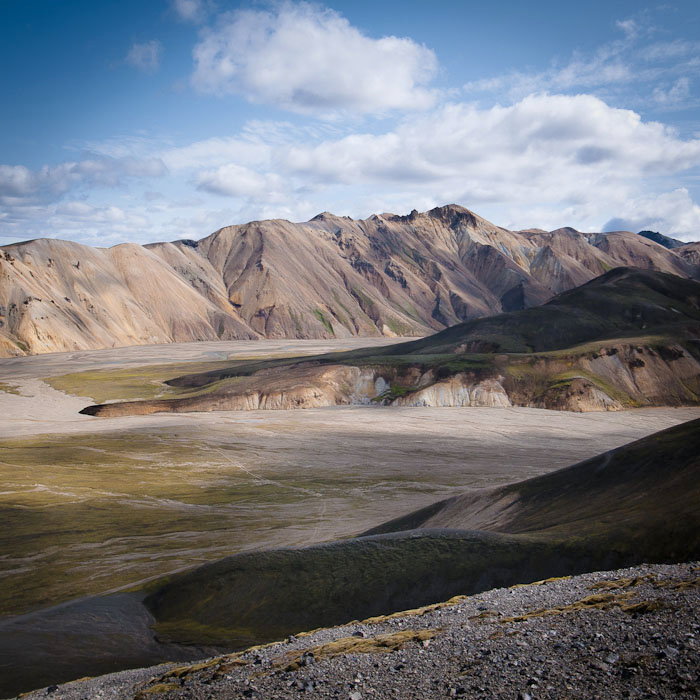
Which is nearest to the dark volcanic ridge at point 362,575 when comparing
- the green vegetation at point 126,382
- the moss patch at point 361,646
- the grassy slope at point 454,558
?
the grassy slope at point 454,558

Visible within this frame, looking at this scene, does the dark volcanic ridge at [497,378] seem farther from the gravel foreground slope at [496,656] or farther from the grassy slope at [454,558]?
the gravel foreground slope at [496,656]

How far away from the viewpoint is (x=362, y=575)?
848 inches

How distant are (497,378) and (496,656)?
84.9 meters

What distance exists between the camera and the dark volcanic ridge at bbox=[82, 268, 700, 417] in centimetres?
9094

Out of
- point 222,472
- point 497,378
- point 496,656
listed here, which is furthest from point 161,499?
point 497,378

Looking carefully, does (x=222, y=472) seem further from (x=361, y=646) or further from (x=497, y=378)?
(x=497, y=378)

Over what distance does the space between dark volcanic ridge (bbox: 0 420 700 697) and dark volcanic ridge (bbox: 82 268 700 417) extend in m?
65.8

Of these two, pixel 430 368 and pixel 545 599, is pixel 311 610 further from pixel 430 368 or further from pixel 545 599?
pixel 430 368

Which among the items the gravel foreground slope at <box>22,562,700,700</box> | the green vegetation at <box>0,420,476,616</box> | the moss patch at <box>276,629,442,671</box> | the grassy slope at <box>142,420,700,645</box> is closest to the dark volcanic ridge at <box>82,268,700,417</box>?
the green vegetation at <box>0,420,476,616</box>

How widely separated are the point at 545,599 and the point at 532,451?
5025 cm

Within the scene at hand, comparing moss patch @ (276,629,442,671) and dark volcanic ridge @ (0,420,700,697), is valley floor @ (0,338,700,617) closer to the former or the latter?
dark volcanic ridge @ (0,420,700,697)

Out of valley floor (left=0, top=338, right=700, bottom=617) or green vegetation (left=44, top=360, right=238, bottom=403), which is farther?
green vegetation (left=44, top=360, right=238, bottom=403)

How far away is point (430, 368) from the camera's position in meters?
98.5

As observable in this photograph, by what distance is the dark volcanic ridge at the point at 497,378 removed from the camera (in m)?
90.9
